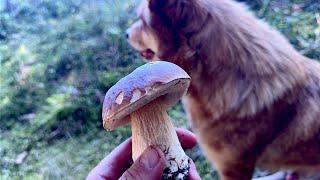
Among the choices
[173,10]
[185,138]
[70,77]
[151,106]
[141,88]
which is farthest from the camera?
[70,77]

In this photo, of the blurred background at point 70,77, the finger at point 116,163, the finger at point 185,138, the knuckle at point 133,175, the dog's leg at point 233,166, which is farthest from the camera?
the blurred background at point 70,77

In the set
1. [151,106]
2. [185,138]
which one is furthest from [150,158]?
[185,138]

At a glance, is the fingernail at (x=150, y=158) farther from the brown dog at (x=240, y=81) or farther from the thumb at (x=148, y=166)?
the brown dog at (x=240, y=81)

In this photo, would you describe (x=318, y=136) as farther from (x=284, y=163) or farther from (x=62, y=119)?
(x=62, y=119)

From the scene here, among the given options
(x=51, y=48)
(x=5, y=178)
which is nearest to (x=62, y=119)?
(x=5, y=178)

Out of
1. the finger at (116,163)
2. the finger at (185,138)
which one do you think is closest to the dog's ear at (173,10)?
the finger at (185,138)

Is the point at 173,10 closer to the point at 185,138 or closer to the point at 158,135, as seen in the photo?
the point at 185,138
